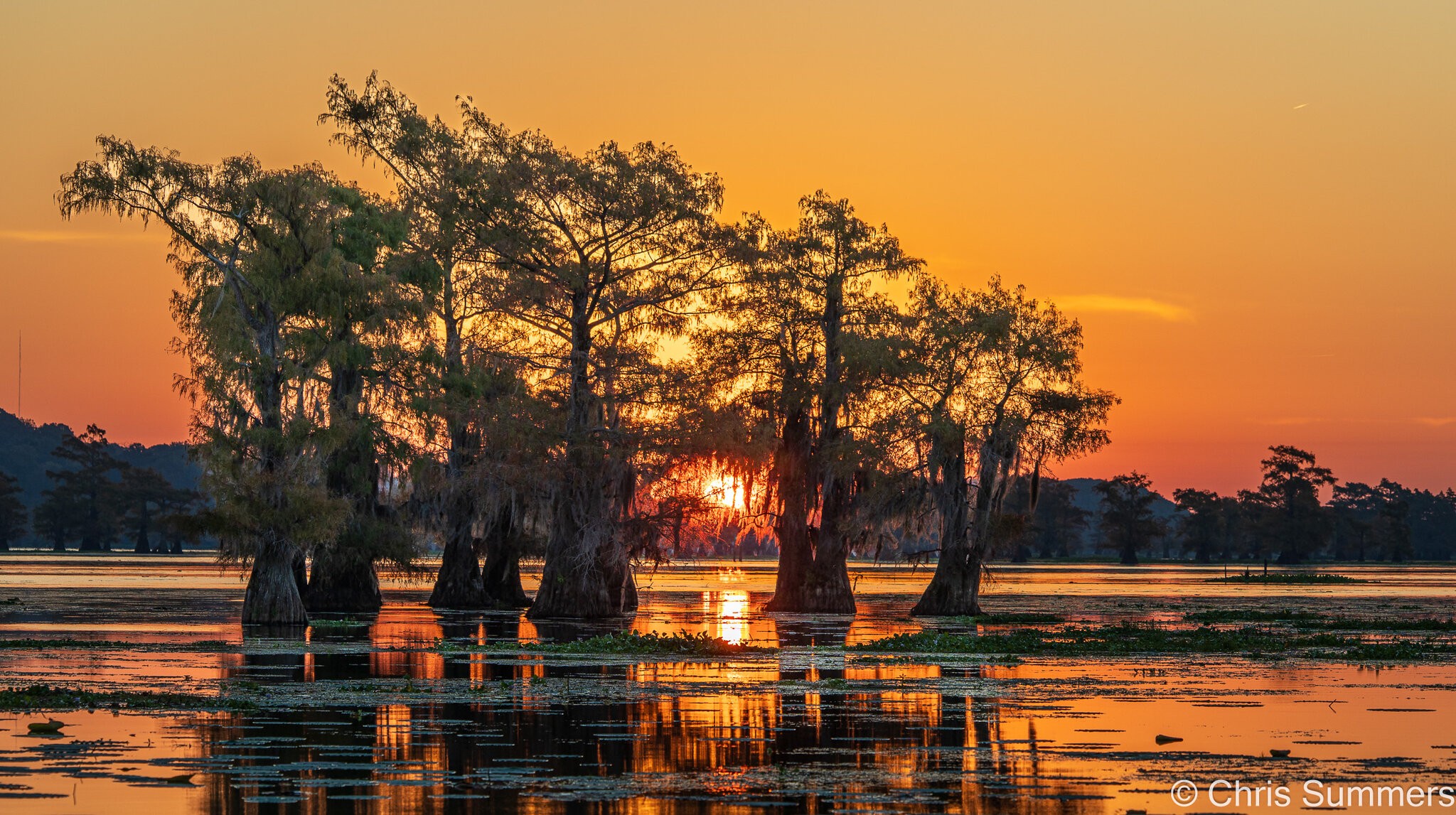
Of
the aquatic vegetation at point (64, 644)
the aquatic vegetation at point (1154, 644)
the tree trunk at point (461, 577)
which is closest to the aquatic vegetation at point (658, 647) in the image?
the aquatic vegetation at point (1154, 644)

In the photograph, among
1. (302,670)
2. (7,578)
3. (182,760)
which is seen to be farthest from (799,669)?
(7,578)

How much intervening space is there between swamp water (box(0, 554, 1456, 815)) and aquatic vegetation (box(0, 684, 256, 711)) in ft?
1.35

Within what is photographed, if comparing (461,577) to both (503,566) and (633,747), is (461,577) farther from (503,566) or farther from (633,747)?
(633,747)

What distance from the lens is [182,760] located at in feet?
55.8

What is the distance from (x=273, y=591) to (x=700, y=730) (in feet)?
93.5

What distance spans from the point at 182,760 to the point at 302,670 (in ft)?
41.5

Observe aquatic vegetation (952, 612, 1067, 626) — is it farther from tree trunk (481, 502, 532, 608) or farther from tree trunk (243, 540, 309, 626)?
tree trunk (481, 502, 532, 608)

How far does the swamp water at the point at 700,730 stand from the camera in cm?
1507

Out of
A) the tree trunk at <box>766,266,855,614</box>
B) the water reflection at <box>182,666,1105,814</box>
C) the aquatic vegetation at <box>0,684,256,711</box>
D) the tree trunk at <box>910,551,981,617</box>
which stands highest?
the tree trunk at <box>766,266,855,614</box>

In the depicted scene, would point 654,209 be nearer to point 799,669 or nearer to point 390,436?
point 390,436

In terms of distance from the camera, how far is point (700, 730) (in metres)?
20.2

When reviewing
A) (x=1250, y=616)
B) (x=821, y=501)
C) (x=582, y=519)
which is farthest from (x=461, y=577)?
(x=1250, y=616)

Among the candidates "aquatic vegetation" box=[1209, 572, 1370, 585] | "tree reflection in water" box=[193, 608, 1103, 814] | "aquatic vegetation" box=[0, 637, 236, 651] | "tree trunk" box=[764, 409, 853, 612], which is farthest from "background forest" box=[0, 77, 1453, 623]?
"aquatic vegetation" box=[1209, 572, 1370, 585]

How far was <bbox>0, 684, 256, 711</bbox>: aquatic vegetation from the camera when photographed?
22.0 m
